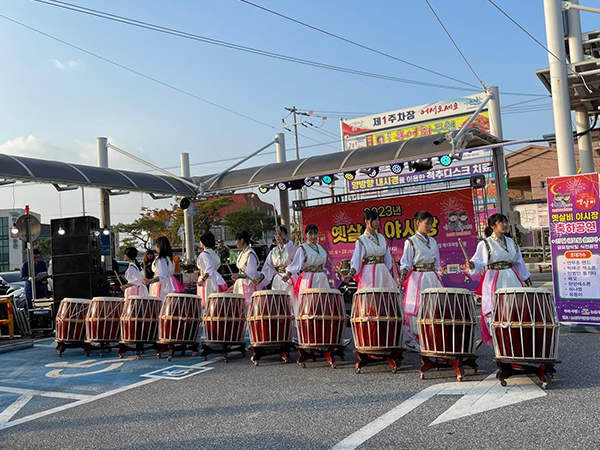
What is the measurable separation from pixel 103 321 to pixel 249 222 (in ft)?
103

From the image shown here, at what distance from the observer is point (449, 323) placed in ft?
16.7

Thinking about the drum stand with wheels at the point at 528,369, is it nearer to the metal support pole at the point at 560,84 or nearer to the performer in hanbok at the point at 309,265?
the performer in hanbok at the point at 309,265

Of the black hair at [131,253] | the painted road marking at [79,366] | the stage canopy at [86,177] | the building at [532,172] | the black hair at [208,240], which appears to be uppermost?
the building at [532,172]

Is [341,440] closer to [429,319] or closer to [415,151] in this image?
[429,319]

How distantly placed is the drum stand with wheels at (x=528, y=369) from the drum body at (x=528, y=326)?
3 centimetres

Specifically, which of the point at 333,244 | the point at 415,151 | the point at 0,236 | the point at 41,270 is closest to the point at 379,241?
the point at 415,151

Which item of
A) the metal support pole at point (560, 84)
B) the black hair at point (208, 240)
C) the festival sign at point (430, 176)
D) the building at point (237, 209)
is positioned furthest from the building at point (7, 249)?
the metal support pole at point (560, 84)

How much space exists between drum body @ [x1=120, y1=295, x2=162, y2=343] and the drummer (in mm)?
3998

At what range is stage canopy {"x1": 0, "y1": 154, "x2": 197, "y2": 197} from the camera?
33.5ft

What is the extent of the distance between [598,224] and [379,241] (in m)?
2.91

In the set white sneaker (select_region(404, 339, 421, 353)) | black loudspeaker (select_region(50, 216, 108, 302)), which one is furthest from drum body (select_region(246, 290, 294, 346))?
black loudspeaker (select_region(50, 216, 108, 302))

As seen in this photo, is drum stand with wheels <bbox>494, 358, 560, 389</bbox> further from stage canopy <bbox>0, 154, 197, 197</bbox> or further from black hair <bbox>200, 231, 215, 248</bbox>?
stage canopy <bbox>0, 154, 197, 197</bbox>

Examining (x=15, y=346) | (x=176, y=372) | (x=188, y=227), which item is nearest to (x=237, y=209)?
(x=188, y=227)

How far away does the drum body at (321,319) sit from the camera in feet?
19.6
